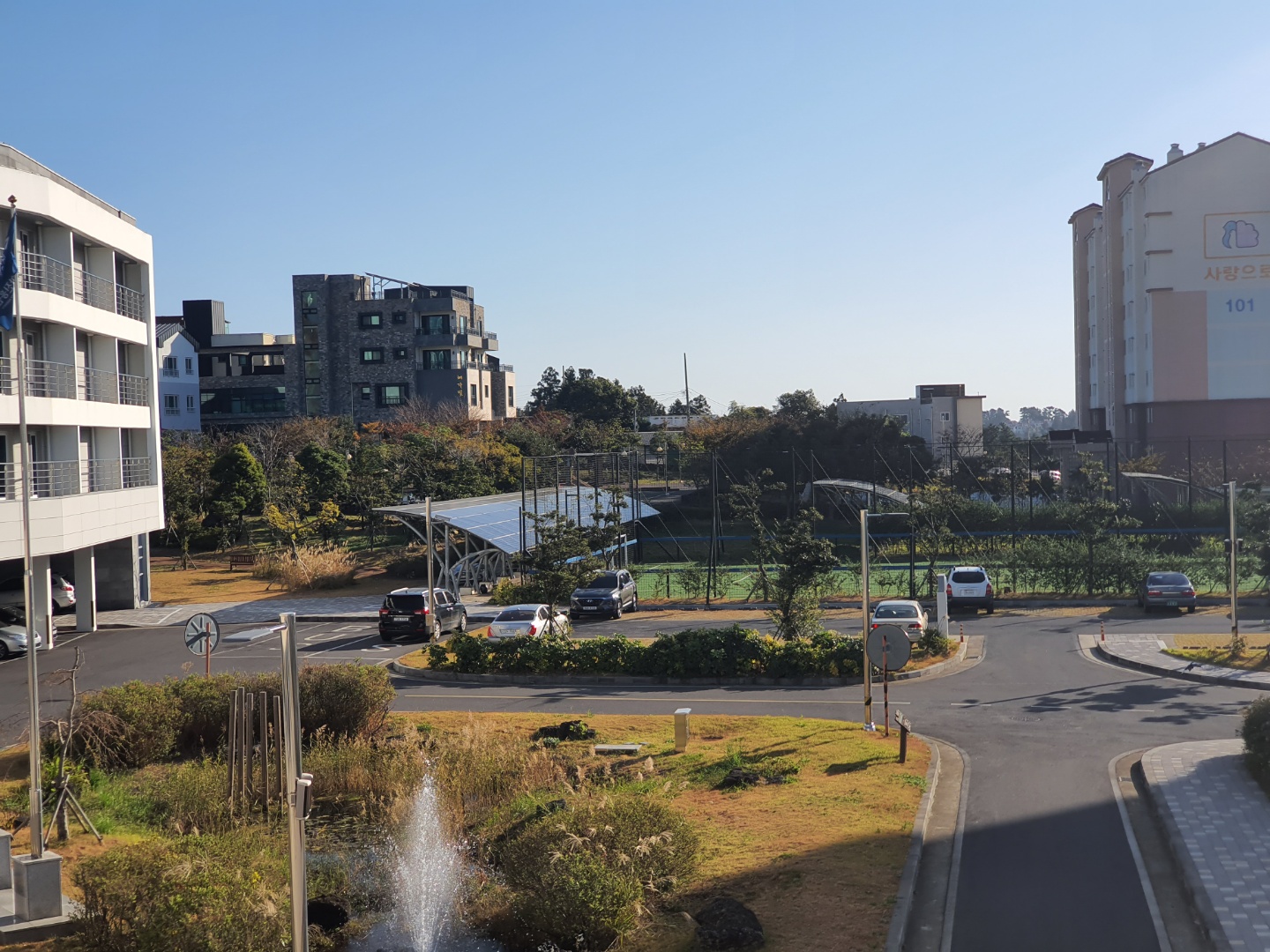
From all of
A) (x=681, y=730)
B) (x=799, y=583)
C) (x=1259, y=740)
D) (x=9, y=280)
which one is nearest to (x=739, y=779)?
(x=681, y=730)

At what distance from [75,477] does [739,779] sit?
22.1 metres

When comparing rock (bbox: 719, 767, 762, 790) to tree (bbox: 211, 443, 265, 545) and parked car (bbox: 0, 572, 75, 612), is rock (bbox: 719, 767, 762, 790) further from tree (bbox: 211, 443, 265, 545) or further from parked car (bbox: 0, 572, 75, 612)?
tree (bbox: 211, 443, 265, 545)

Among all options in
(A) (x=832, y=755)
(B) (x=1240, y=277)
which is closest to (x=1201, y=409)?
(B) (x=1240, y=277)

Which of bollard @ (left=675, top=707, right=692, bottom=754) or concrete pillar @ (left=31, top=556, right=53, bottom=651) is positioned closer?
bollard @ (left=675, top=707, right=692, bottom=754)

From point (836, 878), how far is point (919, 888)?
35.3 inches

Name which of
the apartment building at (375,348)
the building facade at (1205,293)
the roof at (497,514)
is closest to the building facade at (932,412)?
the building facade at (1205,293)

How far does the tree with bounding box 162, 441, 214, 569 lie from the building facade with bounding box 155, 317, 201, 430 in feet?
92.3

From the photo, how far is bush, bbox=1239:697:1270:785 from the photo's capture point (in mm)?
14414

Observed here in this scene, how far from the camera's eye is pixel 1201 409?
2564 inches

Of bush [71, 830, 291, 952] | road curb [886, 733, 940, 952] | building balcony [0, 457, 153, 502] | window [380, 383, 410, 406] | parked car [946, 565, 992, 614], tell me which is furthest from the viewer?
window [380, 383, 410, 406]

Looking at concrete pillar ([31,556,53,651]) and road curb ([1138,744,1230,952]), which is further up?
concrete pillar ([31,556,53,651])

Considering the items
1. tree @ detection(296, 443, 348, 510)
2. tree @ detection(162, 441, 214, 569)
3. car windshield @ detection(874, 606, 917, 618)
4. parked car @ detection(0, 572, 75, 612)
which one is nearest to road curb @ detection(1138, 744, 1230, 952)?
car windshield @ detection(874, 606, 917, 618)

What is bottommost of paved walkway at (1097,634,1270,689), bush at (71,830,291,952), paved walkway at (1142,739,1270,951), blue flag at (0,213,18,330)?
paved walkway at (1097,634,1270,689)

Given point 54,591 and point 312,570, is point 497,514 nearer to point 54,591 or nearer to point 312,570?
point 312,570
